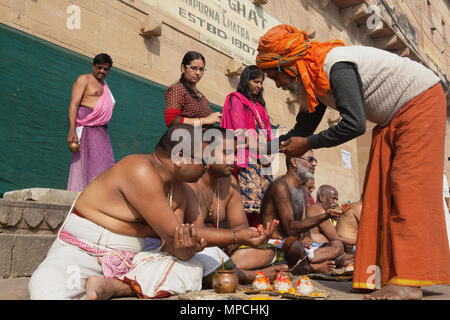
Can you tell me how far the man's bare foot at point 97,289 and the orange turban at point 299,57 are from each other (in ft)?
5.48

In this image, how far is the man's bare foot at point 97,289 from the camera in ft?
7.10

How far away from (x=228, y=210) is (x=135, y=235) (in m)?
1.03

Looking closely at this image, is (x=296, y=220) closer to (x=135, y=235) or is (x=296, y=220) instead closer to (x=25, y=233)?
(x=135, y=235)

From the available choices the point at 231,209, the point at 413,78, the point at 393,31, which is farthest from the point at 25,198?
the point at 393,31

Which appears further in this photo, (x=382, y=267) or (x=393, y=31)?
(x=393, y=31)

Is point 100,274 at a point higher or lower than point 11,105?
lower

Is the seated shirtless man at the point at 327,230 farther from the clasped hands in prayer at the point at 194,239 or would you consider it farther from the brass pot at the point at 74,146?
the brass pot at the point at 74,146

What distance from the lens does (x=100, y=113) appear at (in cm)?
484

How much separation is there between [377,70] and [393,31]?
42.2 feet

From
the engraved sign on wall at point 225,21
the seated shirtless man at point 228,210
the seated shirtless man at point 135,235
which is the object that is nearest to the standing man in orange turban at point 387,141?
the seated shirtless man at point 228,210

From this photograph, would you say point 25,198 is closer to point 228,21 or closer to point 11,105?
point 11,105

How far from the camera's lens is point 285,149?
287 cm

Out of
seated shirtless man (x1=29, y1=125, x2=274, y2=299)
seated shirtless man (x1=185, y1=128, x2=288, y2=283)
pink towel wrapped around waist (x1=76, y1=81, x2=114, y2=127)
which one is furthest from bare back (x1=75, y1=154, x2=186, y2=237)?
pink towel wrapped around waist (x1=76, y1=81, x2=114, y2=127)

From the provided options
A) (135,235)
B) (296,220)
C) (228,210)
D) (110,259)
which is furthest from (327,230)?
(110,259)
